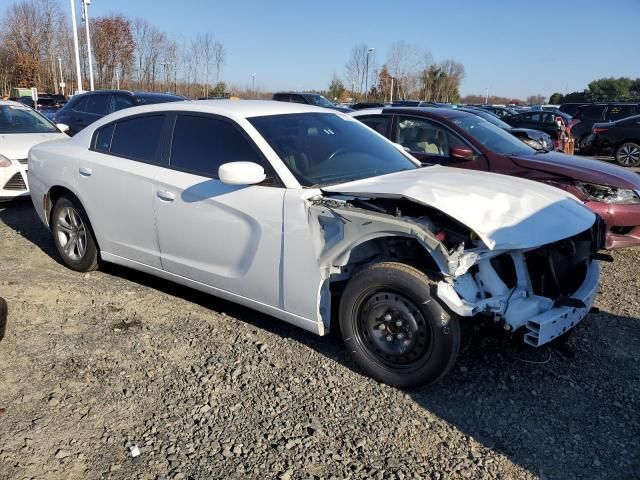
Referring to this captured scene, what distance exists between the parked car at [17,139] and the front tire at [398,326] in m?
6.08

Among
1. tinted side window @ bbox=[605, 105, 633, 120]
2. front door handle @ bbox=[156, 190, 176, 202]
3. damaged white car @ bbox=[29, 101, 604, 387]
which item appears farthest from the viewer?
tinted side window @ bbox=[605, 105, 633, 120]

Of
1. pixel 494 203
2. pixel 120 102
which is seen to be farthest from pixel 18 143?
pixel 494 203

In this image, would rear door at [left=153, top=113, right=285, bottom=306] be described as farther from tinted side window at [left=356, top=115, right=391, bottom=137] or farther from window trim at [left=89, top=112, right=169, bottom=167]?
tinted side window at [left=356, top=115, right=391, bottom=137]

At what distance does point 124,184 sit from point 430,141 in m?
3.70

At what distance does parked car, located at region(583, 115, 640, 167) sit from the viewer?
1445 cm

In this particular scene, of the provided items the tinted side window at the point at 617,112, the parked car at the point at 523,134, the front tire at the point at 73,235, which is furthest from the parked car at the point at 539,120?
the front tire at the point at 73,235

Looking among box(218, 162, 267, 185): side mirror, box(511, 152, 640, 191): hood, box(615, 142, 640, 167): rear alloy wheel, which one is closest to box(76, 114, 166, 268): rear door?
box(218, 162, 267, 185): side mirror

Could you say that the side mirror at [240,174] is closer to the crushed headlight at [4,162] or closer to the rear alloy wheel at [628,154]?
the crushed headlight at [4,162]

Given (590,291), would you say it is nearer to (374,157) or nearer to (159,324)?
(374,157)

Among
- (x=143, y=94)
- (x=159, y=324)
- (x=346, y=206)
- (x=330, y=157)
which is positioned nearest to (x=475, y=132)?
(x=330, y=157)

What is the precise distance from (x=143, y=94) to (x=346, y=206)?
30.1ft

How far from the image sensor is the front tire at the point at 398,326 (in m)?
3.05

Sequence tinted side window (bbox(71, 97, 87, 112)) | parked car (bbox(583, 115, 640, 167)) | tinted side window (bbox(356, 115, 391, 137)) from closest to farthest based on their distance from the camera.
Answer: tinted side window (bbox(356, 115, 391, 137)) → tinted side window (bbox(71, 97, 87, 112)) → parked car (bbox(583, 115, 640, 167))

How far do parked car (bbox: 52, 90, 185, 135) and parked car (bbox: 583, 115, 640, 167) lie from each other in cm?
1137
